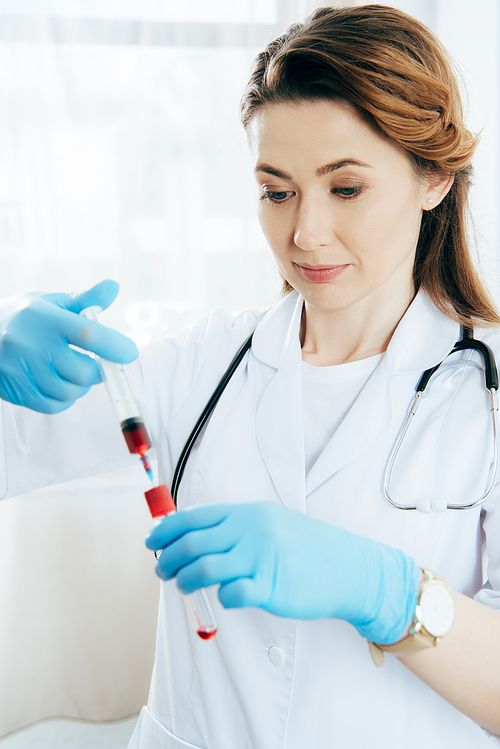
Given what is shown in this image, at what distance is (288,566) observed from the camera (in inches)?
26.3

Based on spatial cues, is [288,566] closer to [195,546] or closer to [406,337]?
[195,546]

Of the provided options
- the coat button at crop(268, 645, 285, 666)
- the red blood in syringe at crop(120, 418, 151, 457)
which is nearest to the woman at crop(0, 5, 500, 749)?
the coat button at crop(268, 645, 285, 666)

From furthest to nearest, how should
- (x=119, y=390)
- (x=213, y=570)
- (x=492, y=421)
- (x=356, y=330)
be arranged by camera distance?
(x=356, y=330), (x=492, y=421), (x=119, y=390), (x=213, y=570)

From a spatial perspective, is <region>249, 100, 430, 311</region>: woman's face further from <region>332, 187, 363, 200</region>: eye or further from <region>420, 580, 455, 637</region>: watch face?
<region>420, 580, 455, 637</region>: watch face

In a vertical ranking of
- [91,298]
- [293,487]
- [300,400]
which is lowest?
[293,487]

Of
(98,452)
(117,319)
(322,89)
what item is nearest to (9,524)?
(117,319)

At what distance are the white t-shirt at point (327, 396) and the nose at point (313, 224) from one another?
221 millimetres

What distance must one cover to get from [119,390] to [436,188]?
0.64m

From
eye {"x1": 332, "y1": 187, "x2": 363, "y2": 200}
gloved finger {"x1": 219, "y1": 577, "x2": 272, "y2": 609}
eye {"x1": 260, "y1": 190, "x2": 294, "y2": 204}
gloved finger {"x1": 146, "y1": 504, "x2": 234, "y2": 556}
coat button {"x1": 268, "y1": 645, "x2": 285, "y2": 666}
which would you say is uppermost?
eye {"x1": 260, "y1": 190, "x2": 294, "y2": 204}

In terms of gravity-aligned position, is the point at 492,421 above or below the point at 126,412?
below

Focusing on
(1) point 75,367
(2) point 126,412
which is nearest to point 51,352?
(1) point 75,367

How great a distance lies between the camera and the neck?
1054 mm

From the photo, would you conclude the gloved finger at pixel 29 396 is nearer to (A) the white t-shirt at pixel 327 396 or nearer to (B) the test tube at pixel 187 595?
(B) the test tube at pixel 187 595

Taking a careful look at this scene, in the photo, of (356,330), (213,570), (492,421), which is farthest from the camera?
(356,330)
